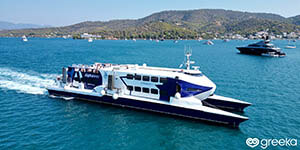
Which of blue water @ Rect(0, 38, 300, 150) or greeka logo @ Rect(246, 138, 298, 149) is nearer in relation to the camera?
blue water @ Rect(0, 38, 300, 150)

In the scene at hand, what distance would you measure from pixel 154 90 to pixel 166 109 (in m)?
3.09

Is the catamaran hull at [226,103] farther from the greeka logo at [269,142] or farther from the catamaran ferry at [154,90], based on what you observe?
the greeka logo at [269,142]

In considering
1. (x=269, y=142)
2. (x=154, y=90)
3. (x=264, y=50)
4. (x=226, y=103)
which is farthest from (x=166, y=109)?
(x=264, y=50)

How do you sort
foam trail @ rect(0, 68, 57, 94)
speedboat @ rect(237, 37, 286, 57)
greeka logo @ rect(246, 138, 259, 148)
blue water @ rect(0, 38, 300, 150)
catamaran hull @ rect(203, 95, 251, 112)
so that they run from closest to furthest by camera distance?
blue water @ rect(0, 38, 300, 150), greeka logo @ rect(246, 138, 259, 148), catamaran hull @ rect(203, 95, 251, 112), foam trail @ rect(0, 68, 57, 94), speedboat @ rect(237, 37, 286, 57)

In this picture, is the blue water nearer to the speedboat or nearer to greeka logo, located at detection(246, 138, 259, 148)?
greeka logo, located at detection(246, 138, 259, 148)

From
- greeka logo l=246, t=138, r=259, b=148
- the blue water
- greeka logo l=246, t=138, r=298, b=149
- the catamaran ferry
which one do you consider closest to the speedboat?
the blue water

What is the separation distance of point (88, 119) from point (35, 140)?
6.58 metres

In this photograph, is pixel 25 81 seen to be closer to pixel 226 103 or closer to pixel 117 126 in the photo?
pixel 117 126

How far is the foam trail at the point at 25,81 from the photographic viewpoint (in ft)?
125

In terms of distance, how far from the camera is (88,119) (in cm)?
2636

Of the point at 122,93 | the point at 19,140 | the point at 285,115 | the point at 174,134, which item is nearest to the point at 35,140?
the point at 19,140

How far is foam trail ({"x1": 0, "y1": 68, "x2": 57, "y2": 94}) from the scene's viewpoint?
38.0 meters

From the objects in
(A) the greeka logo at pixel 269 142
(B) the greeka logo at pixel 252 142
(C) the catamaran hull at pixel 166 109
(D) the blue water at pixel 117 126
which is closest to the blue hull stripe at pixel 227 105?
(D) the blue water at pixel 117 126

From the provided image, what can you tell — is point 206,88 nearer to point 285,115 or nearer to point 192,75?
point 192,75
